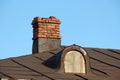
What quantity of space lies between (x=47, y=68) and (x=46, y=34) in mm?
3131

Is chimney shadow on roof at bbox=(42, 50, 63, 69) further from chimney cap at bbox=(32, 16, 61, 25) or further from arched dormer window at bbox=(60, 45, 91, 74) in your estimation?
chimney cap at bbox=(32, 16, 61, 25)

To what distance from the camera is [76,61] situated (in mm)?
21656

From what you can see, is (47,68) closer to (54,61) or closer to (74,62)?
(54,61)

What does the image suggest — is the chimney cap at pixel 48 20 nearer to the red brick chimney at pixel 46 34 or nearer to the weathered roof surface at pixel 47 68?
the red brick chimney at pixel 46 34

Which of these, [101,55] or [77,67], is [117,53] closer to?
[101,55]

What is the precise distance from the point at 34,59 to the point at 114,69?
9.25ft

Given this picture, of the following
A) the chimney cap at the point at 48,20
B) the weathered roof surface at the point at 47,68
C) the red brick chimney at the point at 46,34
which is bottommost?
the weathered roof surface at the point at 47,68

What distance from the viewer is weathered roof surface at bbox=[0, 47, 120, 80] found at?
2048 cm

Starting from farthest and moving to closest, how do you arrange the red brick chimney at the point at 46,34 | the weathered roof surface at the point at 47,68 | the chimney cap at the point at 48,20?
the chimney cap at the point at 48,20, the red brick chimney at the point at 46,34, the weathered roof surface at the point at 47,68

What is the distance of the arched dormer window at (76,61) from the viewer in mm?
21453

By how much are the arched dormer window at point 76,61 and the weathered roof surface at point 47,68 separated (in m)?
0.32

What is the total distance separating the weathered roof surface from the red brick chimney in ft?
1.67

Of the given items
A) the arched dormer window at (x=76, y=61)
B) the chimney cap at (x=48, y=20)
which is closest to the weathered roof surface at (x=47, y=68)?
the arched dormer window at (x=76, y=61)

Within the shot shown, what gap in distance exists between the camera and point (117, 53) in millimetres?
24562
